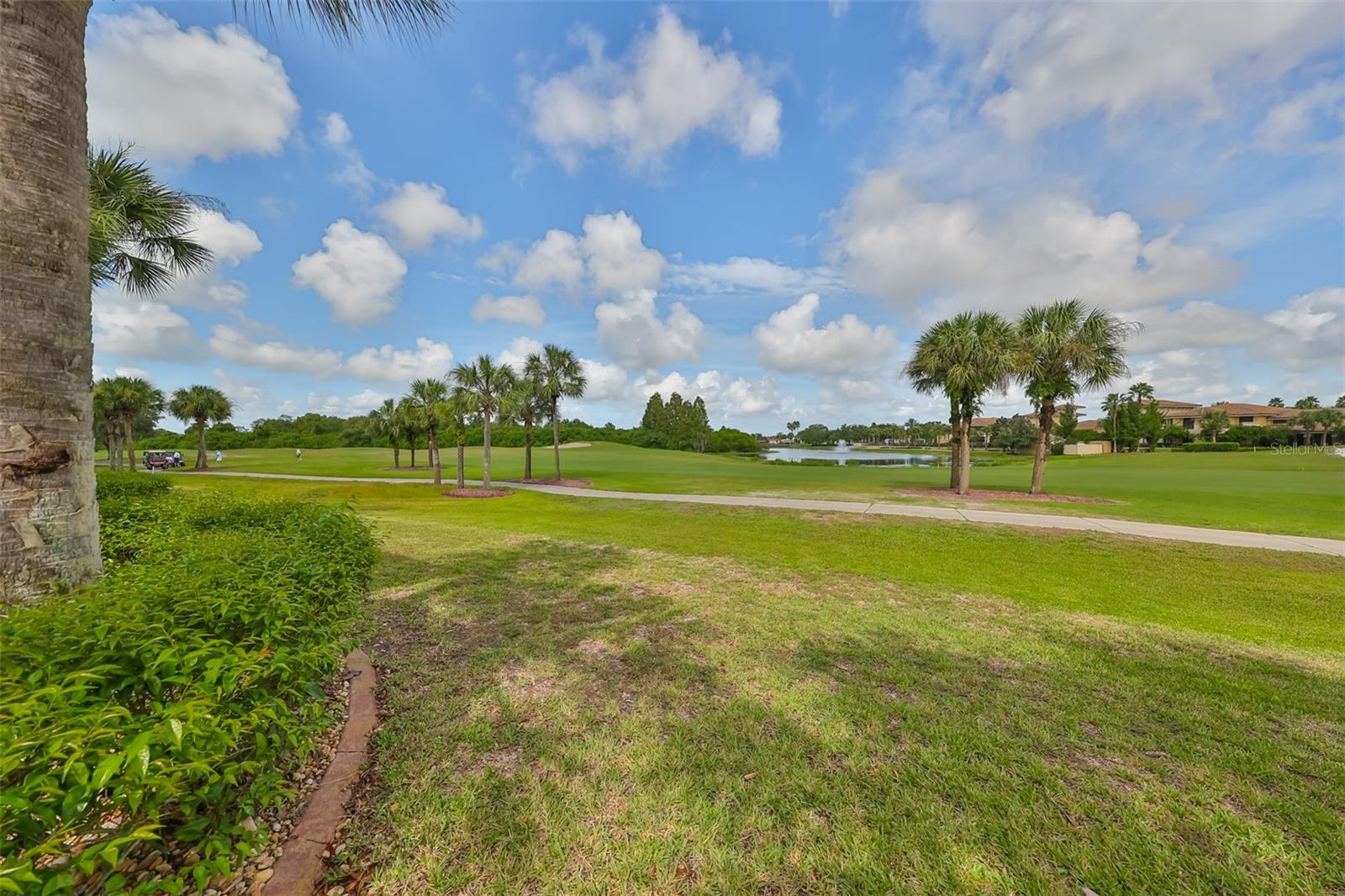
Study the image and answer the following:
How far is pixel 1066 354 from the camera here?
16.6 m

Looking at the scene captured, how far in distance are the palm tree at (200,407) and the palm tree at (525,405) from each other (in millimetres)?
29549

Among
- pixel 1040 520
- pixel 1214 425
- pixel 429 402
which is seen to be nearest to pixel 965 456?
pixel 1040 520

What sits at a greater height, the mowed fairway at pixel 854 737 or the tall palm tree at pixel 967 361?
the tall palm tree at pixel 967 361

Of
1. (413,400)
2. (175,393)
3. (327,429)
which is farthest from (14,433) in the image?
(327,429)

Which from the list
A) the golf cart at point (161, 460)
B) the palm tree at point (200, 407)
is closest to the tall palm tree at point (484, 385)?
the palm tree at point (200, 407)

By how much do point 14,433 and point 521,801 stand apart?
11.3 ft

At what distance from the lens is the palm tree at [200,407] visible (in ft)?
120

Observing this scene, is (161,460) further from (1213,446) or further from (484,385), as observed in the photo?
(1213,446)

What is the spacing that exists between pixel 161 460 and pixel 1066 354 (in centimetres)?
6261

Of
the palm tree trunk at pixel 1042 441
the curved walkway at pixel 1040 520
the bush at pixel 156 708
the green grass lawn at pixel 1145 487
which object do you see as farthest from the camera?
the palm tree trunk at pixel 1042 441

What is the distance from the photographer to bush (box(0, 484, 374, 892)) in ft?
3.85

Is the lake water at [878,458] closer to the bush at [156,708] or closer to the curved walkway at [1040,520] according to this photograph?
the curved walkway at [1040,520]

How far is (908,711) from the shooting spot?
3436 millimetres

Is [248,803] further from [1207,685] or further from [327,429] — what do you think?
[327,429]
